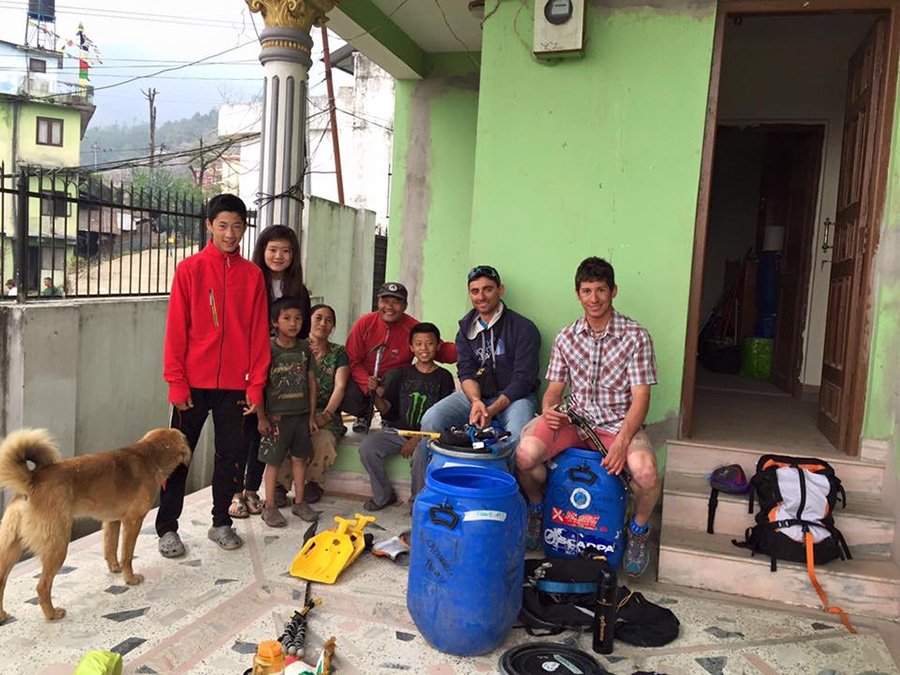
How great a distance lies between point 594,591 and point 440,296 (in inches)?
193

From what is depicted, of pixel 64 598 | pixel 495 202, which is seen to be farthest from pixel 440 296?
pixel 64 598

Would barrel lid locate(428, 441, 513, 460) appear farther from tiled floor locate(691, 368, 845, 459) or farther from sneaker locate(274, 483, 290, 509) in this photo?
tiled floor locate(691, 368, 845, 459)

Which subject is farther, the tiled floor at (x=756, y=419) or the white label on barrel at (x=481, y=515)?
the tiled floor at (x=756, y=419)

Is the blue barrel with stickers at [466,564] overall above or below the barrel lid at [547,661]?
above

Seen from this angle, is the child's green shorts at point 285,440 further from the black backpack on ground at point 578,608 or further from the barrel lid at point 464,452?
the black backpack on ground at point 578,608

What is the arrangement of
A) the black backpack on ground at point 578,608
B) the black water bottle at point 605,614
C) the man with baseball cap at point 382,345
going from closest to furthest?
the black water bottle at point 605,614 < the black backpack on ground at point 578,608 < the man with baseball cap at point 382,345

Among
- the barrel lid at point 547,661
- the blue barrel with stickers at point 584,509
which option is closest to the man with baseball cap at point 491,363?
the blue barrel with stickers at point 584,509

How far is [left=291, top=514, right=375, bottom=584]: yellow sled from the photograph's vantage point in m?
3.32

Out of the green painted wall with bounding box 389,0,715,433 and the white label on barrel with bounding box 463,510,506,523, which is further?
the green painted wall with bounding box 389,0,715,433

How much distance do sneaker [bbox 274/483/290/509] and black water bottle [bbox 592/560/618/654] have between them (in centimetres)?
229

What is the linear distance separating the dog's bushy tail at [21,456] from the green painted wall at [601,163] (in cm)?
277

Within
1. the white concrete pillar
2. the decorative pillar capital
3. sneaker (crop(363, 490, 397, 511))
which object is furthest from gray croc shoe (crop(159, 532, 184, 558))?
the decorative pillar capital

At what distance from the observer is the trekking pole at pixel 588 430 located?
3.42 meters

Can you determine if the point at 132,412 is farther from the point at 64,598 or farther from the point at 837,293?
the point at 837,293
